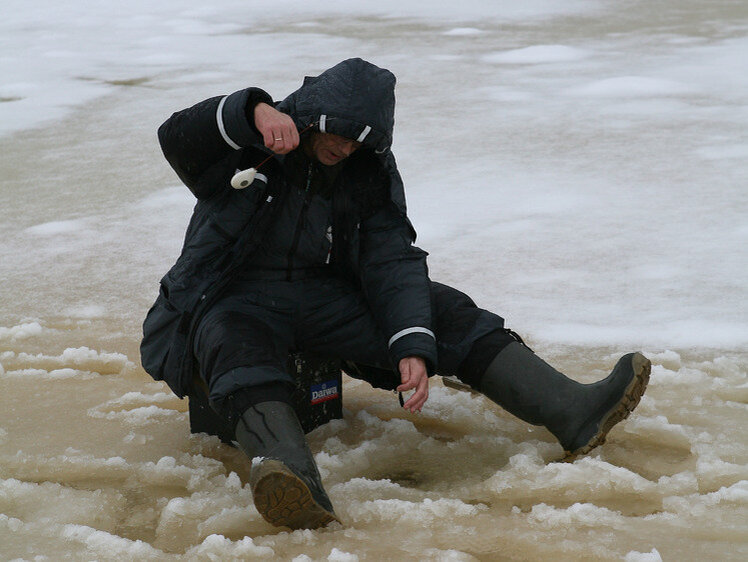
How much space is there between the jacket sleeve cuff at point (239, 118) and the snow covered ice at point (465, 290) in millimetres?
886

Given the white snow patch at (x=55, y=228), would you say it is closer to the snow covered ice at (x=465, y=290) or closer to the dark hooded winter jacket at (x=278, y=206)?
the snow covered ice at (x=465, y=290)

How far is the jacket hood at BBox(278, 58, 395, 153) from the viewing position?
2.53 metres

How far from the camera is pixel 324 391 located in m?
2.93

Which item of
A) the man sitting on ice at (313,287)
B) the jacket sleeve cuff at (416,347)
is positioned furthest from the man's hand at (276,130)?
the jacket sleeve cuff at (416,347)

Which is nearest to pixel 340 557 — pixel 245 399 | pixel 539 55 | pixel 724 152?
pixel 245 399

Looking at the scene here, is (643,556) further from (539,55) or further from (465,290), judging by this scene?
(539,55)

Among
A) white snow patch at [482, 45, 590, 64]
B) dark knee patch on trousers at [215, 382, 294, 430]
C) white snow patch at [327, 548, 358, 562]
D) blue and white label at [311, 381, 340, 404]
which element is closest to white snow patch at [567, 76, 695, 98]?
white snow patch at [482, 45, 590, 64]

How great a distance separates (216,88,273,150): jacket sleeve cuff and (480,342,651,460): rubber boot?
2.95ft

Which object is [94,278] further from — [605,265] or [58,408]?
[605,265]

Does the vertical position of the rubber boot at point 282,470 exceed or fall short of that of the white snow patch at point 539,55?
it falls short

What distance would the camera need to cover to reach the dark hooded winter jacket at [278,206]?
2547mm

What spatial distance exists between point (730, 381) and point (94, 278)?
2.56 m

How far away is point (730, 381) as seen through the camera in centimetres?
309

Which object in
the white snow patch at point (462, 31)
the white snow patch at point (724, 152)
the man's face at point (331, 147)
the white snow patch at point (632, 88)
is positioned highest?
A: the man's face at point (331, 147)
